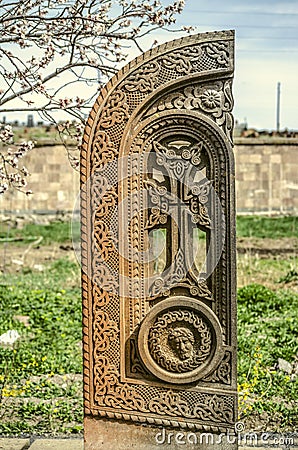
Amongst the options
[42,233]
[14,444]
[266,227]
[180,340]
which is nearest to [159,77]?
[180,340]

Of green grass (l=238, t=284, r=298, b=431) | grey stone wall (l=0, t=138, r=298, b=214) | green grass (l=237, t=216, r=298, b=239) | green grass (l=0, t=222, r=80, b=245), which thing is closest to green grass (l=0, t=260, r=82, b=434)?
green grass (l=238, t=284, r=298, b=431)

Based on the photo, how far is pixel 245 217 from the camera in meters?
15.1

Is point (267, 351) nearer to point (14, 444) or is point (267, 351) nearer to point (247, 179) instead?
point (14, 444)

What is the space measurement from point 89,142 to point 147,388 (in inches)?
47.3

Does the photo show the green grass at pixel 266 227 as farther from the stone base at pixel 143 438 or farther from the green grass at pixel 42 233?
the stone base at pixel 143 438

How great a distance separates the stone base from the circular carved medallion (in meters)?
0.26

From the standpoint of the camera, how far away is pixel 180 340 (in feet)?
10.9

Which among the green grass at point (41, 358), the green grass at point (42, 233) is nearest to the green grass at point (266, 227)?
the green grass at point (42, 233)

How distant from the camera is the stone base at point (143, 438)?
10.7 ft

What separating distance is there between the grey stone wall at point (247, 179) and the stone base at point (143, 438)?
1164 cm

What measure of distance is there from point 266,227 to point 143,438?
36.0 ft

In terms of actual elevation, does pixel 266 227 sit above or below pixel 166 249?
below

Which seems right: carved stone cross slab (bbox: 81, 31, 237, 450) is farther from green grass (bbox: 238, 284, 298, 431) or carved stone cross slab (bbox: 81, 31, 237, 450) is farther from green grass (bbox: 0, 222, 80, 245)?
green grass (bbox: 0, 222, 80, 245)

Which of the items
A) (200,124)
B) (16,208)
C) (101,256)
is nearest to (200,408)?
(101,256)
